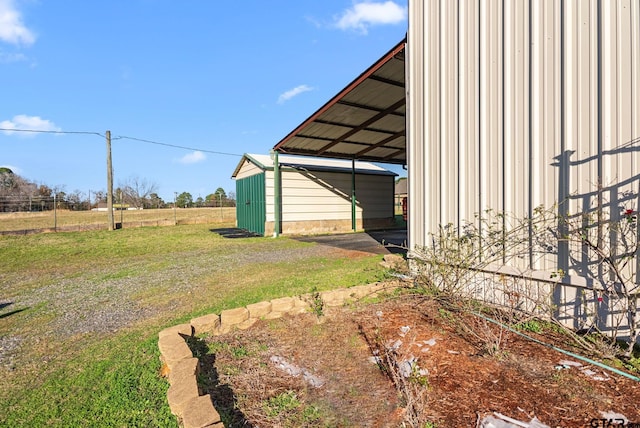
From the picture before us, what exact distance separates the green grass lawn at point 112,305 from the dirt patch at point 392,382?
0.63 meters

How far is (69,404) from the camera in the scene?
2.21 meters

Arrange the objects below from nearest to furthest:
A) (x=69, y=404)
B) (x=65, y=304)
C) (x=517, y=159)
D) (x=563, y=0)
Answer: (x=69, y=404), (x=563, y=0), (x=517, y=159), (x=65, y=304)

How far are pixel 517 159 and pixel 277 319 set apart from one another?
341cm

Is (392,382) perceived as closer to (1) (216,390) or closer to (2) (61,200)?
(1) (216,390)

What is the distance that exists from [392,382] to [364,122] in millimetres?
8769

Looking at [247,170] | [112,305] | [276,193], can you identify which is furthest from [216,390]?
[247,170]

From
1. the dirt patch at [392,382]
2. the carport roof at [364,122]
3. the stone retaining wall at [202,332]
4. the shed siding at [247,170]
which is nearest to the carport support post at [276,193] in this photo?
the carport roof at [364,122]

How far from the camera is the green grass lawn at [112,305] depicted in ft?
7.32

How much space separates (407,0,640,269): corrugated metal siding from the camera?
2.81 m

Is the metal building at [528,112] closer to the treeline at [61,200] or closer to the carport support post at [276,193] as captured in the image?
the carport support post at [276,193]

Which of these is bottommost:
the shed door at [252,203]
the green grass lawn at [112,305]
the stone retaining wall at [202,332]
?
the green grass lawn at [112,305]

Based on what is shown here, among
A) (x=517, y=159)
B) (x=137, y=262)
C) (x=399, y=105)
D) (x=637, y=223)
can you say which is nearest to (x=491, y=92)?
(x=517, y=159)

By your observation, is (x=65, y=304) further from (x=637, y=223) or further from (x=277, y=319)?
(x=637, y=223)

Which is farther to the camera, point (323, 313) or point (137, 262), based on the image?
point (137, 262)
